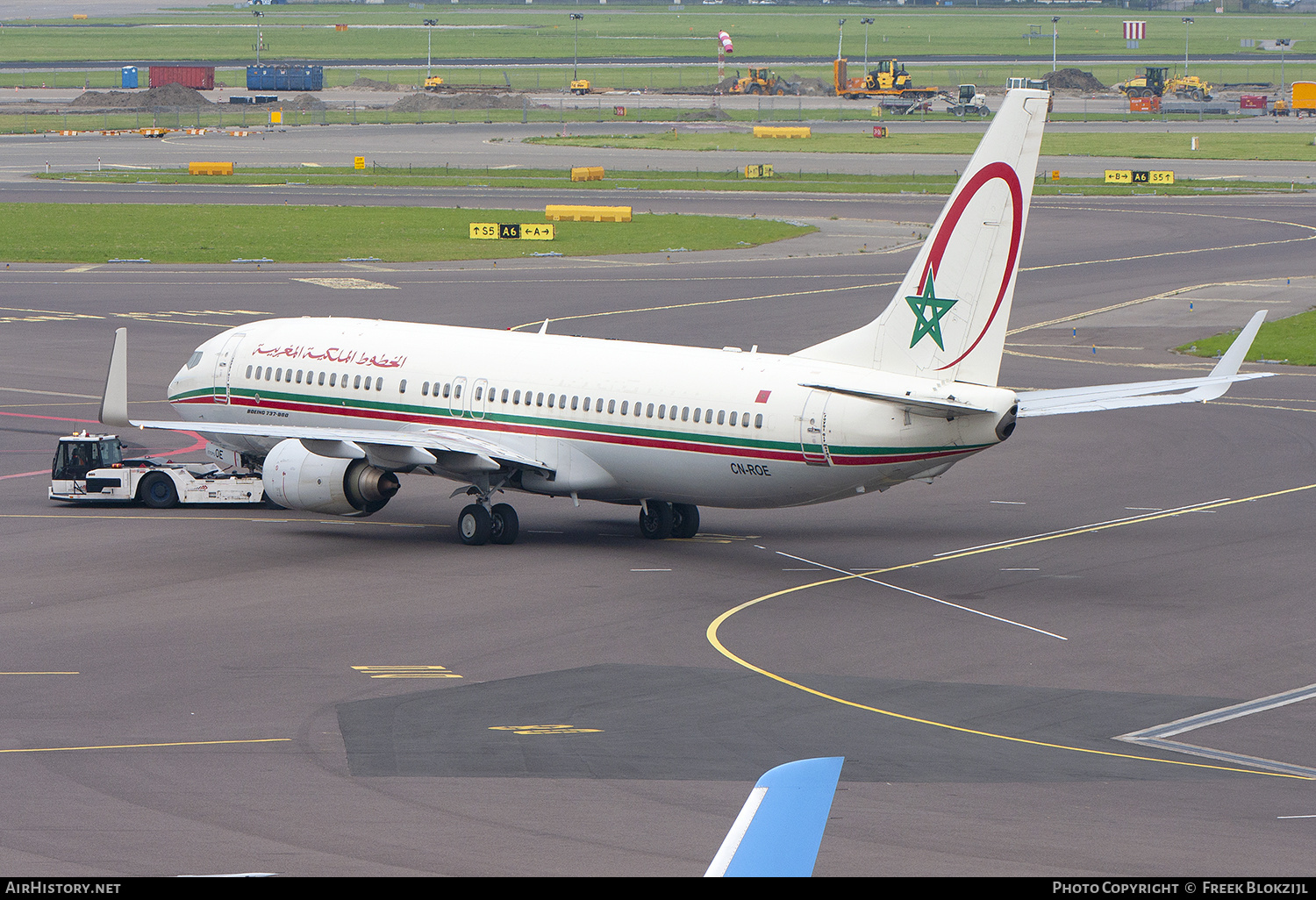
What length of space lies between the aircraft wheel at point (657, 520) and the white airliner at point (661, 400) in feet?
0.16

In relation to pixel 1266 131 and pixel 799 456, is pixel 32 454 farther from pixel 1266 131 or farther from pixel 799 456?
pixel 1266 131

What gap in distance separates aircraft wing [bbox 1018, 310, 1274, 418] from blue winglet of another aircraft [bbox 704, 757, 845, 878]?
2709 cm

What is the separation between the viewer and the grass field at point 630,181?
13425 cm

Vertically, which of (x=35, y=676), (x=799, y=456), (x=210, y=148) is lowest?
(x=35, y=676)

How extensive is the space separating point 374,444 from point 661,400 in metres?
7.01

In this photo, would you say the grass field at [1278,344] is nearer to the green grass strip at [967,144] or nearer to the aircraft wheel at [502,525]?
the aircraft wheel at [502,525]

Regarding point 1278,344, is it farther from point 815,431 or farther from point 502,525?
point 502,525

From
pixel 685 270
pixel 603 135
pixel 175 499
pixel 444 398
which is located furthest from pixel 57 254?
pixel 603 135

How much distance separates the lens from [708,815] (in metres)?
21.6

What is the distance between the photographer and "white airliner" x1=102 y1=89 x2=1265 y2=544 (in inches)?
1428

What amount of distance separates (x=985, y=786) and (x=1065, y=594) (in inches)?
531

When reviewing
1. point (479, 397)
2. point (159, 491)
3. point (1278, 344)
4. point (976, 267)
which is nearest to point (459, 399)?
point (479, 397)

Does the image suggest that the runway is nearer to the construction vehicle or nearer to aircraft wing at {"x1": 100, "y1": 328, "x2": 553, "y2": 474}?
the construction vehicle

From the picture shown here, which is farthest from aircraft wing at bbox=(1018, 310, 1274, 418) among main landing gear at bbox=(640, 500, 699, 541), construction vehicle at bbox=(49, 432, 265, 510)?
construction vehicle at bbox=(49, 432, 265, 510)
